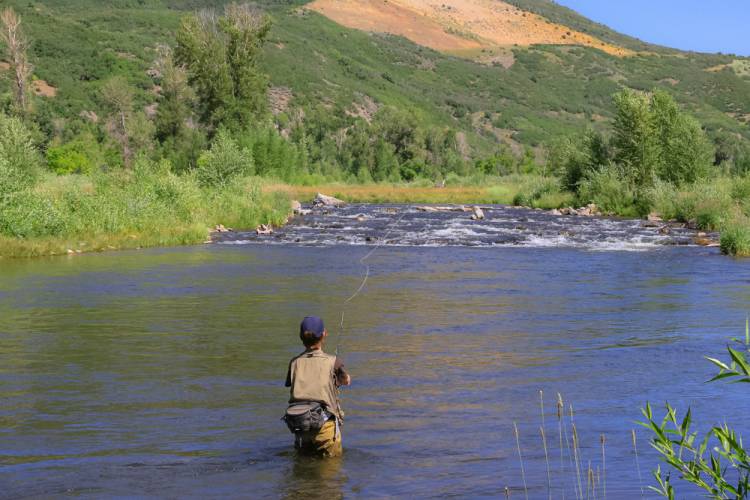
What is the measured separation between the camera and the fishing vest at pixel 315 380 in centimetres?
898

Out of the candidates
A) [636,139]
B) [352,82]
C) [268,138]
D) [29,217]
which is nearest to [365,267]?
[29,217]

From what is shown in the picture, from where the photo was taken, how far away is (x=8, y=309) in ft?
65.7

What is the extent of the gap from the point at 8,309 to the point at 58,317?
5.33 ft

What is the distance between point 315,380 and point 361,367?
5.54 meters

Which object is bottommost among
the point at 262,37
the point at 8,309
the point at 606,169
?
the point at 8,309

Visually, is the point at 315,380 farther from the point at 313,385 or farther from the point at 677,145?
the point at 677,145

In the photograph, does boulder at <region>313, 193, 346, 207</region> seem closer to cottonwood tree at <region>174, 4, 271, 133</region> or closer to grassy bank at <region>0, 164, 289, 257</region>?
A: grassy bank at <region>0, 164, 289, 257</region>

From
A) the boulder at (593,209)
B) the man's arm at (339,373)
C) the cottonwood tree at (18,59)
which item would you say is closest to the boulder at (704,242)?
the boulder at (593,209)

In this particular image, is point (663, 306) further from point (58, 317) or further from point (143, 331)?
point (58, 317)

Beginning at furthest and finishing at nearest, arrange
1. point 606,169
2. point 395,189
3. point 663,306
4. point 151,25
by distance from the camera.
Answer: point 151,25 → point 395,189 → point 606,169 → point 663,306

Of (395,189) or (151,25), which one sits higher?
(151,25)

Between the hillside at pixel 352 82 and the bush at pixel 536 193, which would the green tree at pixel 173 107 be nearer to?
the hillside at pixel 352 82

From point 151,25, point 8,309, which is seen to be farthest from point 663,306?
point 151,25

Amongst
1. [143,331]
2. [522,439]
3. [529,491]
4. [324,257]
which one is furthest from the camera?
[324,257]
